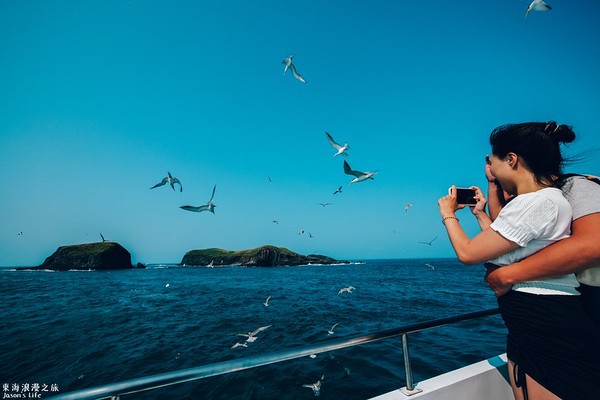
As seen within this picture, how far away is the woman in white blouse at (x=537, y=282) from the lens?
114 cm

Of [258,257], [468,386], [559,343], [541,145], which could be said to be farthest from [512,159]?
[258,257]

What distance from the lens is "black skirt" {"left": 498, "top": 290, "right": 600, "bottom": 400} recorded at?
44.6 inches

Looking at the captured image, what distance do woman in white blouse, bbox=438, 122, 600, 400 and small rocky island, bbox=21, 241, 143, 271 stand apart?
325 ft

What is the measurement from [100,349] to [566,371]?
12693 millimetres

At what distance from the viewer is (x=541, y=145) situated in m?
1.33

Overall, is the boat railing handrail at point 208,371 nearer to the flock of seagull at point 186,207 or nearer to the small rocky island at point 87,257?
the flock of seagull at point 186,207

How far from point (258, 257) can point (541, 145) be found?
313ft

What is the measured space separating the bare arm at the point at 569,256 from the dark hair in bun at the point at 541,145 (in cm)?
28

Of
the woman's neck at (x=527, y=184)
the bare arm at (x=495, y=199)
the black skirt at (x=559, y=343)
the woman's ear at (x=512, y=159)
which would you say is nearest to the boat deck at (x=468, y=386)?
the black skirt at (x=559, y=343)

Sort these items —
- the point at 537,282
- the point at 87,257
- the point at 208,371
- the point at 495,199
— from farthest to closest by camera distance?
1. the point at 87,257
2. the point at 495,199
3. the point at 208,371
4. the point at 537,282

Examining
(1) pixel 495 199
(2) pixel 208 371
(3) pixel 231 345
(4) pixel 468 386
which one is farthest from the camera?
(3) pixel 231 345

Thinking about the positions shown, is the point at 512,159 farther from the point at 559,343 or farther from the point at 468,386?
the point at 468,386

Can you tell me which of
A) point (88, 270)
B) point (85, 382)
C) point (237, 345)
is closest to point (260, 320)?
point (237, 345)

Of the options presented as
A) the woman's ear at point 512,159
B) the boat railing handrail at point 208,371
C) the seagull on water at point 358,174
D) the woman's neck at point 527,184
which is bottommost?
the boat railing handrail at point 208,371
